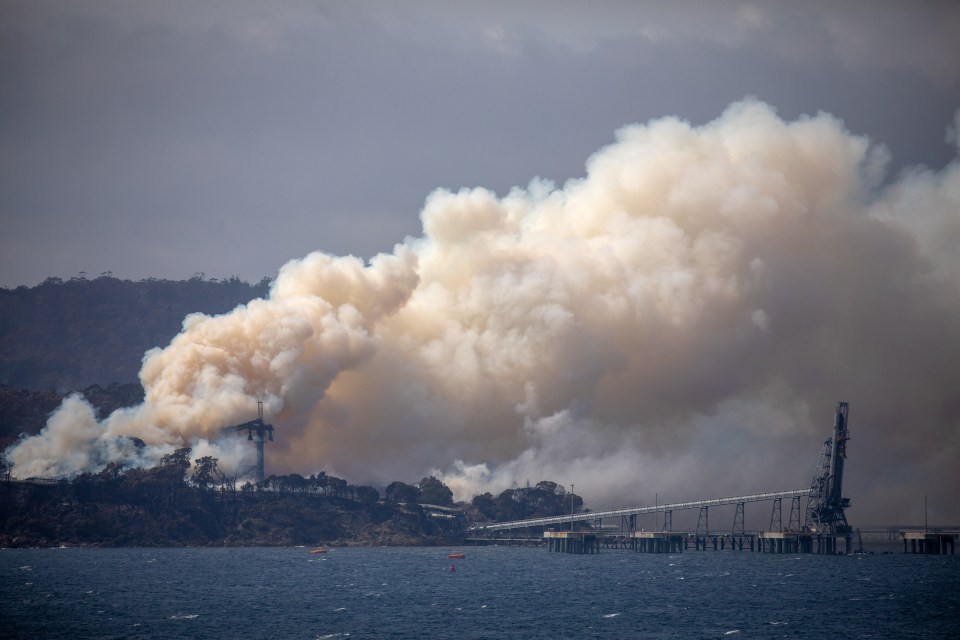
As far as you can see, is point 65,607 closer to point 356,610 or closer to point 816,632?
point 356,610

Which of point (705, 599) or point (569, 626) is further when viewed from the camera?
point (705, 599)

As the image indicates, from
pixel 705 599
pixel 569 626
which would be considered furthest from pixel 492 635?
pixel 705 599

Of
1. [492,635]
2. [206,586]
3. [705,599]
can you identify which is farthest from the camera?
[206,586]

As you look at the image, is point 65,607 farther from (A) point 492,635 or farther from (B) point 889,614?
(B) point 889,614

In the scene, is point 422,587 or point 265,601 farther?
point 422,587

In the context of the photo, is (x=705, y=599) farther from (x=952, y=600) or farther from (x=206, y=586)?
(x=206, y=586)

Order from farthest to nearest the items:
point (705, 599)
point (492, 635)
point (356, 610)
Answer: point (705, 599), point (356, 610), point (492, 635)

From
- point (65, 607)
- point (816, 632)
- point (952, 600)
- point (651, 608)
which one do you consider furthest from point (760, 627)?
point (65, 607)

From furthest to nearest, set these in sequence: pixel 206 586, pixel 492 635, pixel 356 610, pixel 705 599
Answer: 1. pixel 206 586
2. pixel 705 599
3. pixel 356 610
4. pixel 492 635
